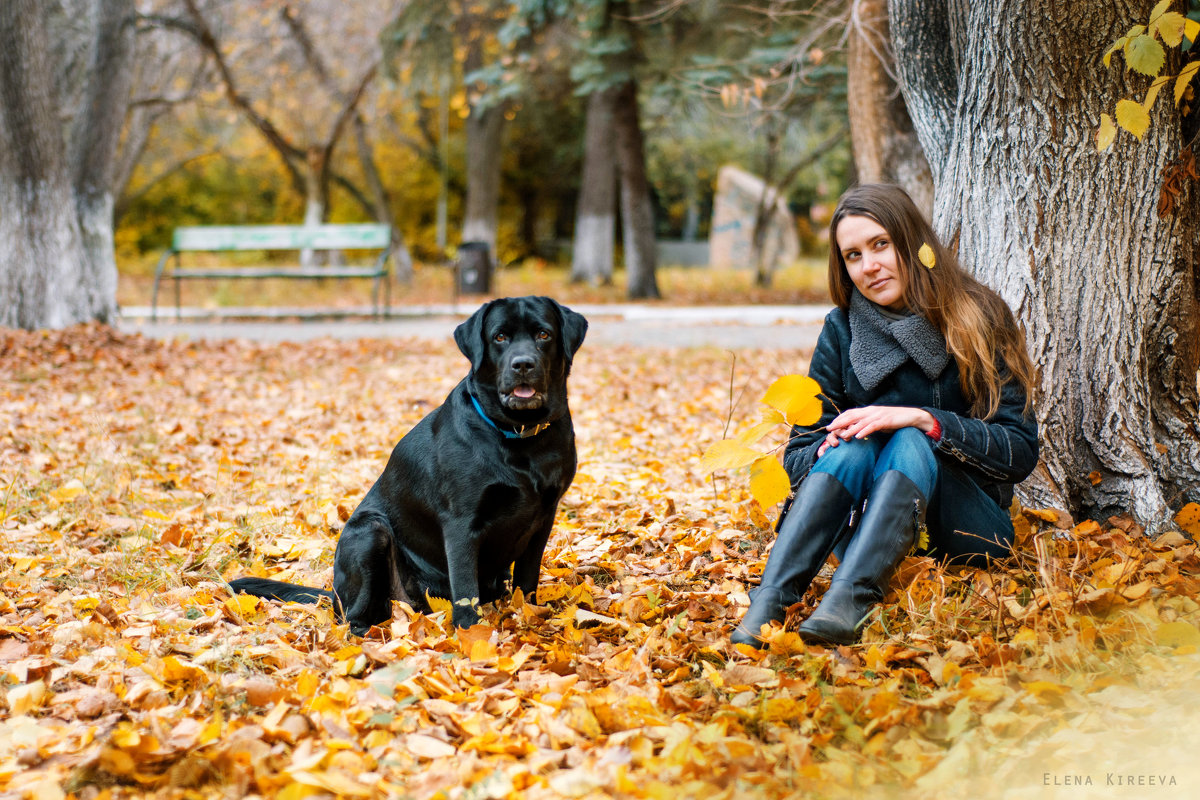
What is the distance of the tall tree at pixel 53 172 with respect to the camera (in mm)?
8859

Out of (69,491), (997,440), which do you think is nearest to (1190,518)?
(997,440)

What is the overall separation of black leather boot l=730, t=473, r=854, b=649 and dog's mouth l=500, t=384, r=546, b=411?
0.88 m

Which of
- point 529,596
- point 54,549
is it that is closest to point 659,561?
point 529,596

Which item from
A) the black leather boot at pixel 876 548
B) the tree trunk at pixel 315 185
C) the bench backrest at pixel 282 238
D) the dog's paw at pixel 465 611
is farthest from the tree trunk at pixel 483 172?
the black leather boot at pixel 876 548

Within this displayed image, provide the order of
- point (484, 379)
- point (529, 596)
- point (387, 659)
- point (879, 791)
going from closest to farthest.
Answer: point (879, 791) < point (387, 659) < point (484, 379) < point (529, 596)

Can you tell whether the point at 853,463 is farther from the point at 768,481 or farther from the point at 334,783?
the point at 334,783

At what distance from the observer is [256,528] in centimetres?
416

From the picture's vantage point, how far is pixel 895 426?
2.88 meters

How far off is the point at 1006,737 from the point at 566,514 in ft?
8.08

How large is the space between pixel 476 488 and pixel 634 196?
14074mm

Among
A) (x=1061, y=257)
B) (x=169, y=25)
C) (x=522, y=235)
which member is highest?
(x=169, y=25)

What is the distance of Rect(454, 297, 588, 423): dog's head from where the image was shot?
9.80ft

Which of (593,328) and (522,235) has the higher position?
(522,235)

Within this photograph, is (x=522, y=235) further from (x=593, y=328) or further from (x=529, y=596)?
(x=529, y=596)
